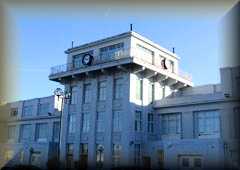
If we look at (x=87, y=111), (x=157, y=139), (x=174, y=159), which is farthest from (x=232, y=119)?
(x=87, y=111)

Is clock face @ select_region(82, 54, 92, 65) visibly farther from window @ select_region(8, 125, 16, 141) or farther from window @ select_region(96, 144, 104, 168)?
window @ select_region(8, 125, 16, 141)

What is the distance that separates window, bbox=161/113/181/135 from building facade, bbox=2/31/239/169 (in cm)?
7

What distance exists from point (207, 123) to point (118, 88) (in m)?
6.96

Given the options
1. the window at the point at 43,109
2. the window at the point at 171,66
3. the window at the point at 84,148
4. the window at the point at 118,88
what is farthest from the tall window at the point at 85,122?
the window at the point at 171,66

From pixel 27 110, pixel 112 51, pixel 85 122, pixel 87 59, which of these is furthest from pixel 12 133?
pixel 112 51

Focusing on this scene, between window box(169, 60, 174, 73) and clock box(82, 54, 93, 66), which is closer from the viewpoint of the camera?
clock box(82, 54, 93, 66)

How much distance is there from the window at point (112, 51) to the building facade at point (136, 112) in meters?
0.08

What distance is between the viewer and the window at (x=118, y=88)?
26742 millimetres

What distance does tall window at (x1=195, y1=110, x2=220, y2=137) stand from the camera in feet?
78.7

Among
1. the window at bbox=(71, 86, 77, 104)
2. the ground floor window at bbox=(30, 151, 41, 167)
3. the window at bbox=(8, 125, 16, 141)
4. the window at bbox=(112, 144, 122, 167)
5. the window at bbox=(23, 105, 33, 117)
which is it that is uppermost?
the window at bbox=(71, 86, 77, 104)

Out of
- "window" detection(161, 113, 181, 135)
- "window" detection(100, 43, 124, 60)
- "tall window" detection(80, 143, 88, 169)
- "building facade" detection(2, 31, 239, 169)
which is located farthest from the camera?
"tall window" detection(80, 143, 88, 169)

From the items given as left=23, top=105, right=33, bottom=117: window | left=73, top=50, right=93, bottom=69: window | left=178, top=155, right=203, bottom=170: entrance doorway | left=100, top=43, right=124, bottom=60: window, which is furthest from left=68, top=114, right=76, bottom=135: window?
left=178, top=155, right=203, bottom=170: entrance doorway

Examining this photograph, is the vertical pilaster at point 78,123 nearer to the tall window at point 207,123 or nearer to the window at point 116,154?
the window at point 116,154

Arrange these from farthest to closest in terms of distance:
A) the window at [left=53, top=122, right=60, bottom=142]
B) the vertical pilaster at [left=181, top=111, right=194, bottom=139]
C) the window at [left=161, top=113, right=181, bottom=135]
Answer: the window at [left=53, top=122, right=60, bottom=142] → the window at [left=161, top=113, right=181, bottom=135] → the vertical pilaster at [left=181, top=111, right=194, bottom=139]
